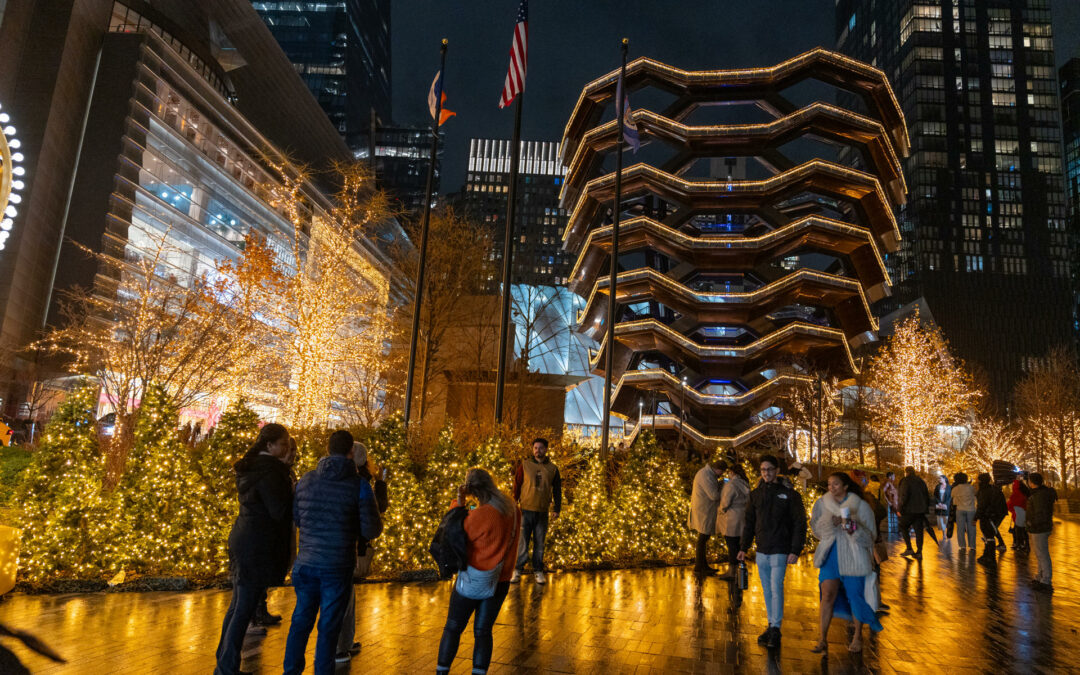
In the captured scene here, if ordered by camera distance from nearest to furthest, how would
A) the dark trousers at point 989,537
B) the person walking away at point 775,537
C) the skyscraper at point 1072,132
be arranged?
the person walking away at point 775,537 < the dark trousers at point 989,537 < the skyscraper at point 1072,132

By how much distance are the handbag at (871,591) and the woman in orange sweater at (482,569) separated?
411cm

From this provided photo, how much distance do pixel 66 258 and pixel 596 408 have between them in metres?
42.6

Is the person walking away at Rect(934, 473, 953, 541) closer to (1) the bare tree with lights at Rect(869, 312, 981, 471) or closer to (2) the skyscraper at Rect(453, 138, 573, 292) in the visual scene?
(1) the bare tree with lights at Rect(869, 312, 981, 471)

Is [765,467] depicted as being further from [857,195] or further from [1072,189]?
[1072,189]

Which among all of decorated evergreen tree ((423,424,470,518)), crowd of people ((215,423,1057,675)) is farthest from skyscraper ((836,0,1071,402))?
crowd of people ((215,423,1057,675))

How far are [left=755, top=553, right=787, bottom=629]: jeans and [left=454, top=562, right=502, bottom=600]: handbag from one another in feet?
11.8

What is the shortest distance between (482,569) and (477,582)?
0.36 ft

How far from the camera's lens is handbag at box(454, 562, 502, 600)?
4.64 metres

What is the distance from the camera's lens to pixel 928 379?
4391 cm

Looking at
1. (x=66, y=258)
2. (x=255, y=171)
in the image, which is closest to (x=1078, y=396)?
(x=255, y=171)

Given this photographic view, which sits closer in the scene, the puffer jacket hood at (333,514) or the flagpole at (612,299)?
the puffer jacket hood at (333,514)

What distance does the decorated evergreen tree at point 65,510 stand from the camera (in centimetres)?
865

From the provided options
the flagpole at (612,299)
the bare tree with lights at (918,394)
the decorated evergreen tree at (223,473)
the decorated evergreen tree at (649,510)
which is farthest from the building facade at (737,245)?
the decorated evergreen tree at (223,473)

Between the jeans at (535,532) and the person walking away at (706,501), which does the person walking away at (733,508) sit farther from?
the jeans at (535,532)
